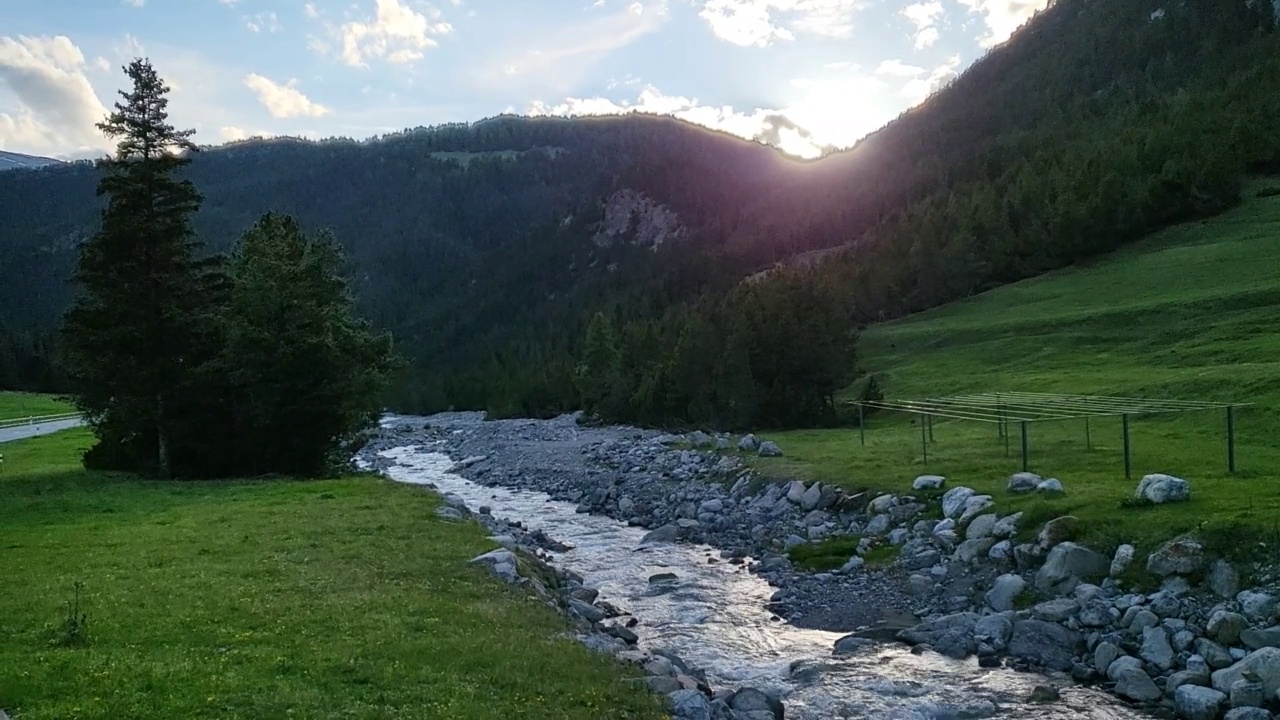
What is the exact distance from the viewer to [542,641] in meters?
14.9

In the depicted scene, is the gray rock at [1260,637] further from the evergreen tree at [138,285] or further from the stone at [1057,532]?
the evergreen tree at [138,285]

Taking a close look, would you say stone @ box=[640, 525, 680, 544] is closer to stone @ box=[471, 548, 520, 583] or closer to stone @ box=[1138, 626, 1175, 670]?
stone @ box=[471, 548, 520, 583]

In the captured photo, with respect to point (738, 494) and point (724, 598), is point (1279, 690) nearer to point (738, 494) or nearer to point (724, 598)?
point (724, 598)

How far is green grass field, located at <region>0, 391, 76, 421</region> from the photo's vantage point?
311ft

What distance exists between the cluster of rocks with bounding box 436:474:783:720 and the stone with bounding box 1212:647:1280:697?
25.2 ft

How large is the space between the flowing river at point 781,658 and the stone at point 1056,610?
222 cm

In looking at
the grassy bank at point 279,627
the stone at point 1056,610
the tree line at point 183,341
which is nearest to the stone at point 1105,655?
the stone at point 1056,610

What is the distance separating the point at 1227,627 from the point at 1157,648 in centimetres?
127

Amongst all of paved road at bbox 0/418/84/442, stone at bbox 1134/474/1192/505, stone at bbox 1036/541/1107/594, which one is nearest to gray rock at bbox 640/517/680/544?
stone at bbox 1036/541/1107/594

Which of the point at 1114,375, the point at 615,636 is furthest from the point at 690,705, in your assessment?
the point at 1114,375

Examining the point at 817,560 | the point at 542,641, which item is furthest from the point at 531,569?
the point at 817,560

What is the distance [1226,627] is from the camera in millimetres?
15906

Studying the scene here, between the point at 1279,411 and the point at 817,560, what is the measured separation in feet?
62.4

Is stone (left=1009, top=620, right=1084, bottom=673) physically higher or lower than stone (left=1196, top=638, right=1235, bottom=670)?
lower
